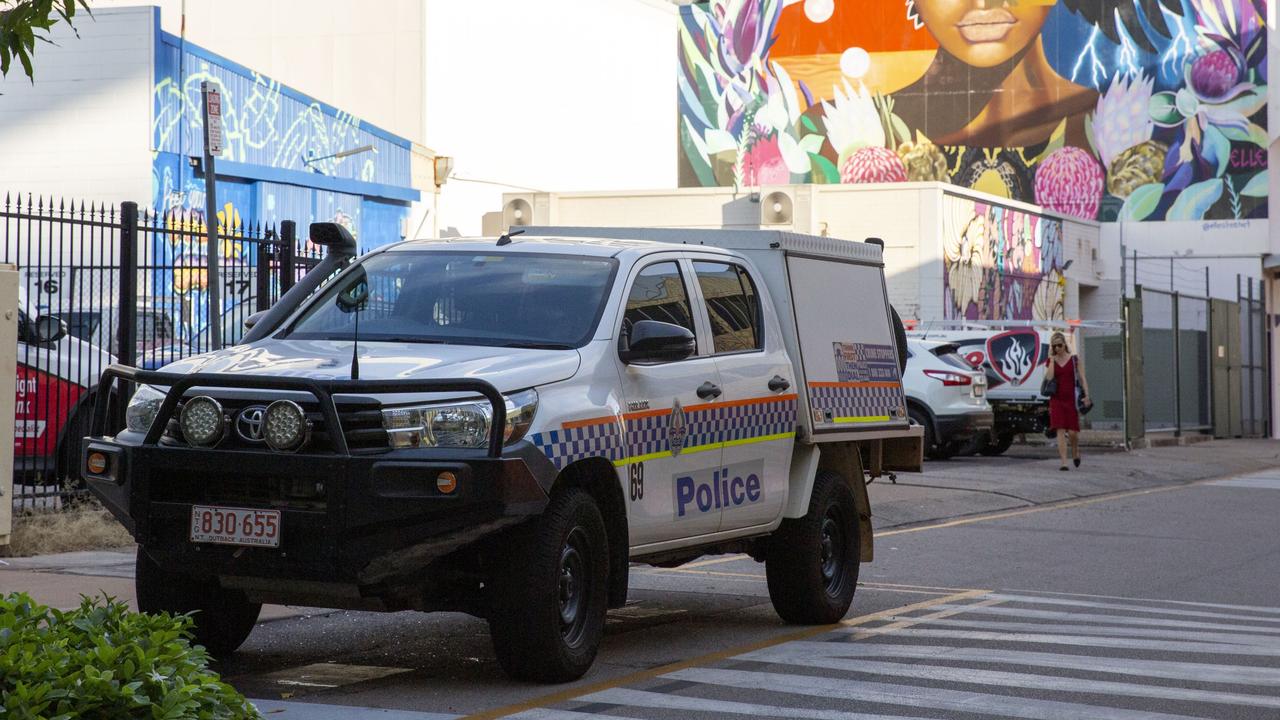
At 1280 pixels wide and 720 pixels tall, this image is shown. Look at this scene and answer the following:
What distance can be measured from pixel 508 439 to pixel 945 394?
17.6 m

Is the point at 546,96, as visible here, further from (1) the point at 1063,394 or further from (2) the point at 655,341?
(2) the point at 655,341

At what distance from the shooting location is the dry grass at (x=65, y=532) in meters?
11.6

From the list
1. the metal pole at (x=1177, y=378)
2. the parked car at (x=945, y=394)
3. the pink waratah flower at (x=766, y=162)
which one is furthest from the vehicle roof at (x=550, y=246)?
the pink waratah flower at (x=766, y=162)

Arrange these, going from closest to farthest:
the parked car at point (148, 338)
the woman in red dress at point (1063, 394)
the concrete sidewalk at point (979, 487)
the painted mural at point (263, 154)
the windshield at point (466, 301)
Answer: the windshield at point (466, 301) < the concrete sidewalk at point (979, 487) < the parked car at point (148, 338) < the woman in red dress at point (1063, 394) < the painted mural at point (263, 154)

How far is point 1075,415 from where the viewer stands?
23.3 m

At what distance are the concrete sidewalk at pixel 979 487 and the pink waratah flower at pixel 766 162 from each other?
29.9 metres

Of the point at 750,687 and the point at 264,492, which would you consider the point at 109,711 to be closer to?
the point at 264,492

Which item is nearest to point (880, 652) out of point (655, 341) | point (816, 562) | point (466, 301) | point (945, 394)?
point (816, 562)

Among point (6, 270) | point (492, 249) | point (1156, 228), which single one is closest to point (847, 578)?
point (492, 249)

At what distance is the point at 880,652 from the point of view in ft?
27.4

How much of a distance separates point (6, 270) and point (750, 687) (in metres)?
5.78

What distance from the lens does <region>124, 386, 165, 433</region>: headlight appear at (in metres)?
7.02

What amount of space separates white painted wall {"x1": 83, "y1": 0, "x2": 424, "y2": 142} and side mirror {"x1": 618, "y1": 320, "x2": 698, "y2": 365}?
36.5 m

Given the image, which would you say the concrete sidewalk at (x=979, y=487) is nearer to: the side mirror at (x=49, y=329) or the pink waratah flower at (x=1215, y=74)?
the side mirror at (x=49, y=329)
